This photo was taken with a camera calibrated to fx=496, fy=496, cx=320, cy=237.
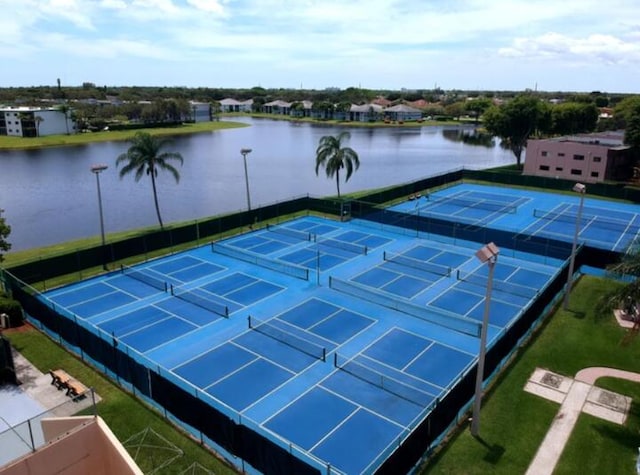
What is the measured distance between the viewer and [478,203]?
55.6m

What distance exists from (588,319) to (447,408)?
1365 centimetres

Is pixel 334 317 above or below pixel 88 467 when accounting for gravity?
below

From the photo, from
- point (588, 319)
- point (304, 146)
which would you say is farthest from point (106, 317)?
point (304, 146)

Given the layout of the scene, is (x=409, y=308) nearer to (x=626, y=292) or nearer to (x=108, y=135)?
(x=626, y=292)

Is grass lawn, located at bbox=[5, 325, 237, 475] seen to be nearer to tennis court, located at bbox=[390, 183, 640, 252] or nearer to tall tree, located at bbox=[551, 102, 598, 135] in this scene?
tennis court, located at bbox=[390, 183, 640, 252]

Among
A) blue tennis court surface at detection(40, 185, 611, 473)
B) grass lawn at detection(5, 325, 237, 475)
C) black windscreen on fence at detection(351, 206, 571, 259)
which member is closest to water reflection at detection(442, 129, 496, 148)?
black windscreen on fence at detection(351, 206, 571, 259)

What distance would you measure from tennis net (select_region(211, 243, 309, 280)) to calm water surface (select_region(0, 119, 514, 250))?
15.5 metres

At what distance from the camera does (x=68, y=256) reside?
33.6 metres

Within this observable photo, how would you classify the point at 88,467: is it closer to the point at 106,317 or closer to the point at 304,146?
the point at 106,317

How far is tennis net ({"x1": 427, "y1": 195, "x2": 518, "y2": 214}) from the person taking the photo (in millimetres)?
52625

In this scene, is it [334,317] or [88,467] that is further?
[334,317]

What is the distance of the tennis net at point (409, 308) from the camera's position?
2577 centimetres

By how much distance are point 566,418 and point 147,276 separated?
2613cm

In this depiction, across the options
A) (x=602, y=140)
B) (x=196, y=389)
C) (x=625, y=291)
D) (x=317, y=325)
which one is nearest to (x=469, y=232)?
(x=317, y=325)
